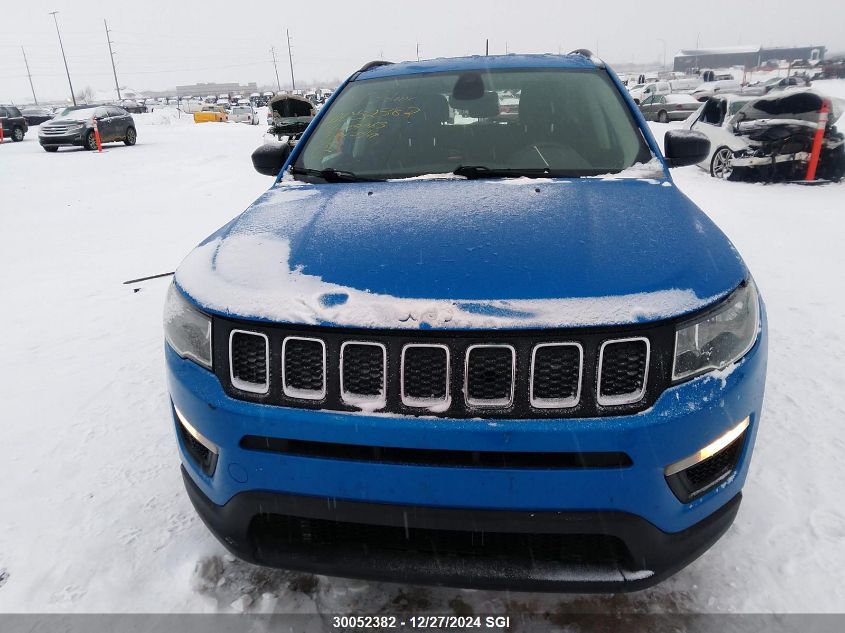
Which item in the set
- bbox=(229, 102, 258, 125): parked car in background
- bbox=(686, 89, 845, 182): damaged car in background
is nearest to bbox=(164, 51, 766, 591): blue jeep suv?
bbox=(686, 89, 845, 182): damaged car in background

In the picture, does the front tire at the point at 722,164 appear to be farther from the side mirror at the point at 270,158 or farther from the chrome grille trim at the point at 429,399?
the chrome grille trim at the point at 429,399

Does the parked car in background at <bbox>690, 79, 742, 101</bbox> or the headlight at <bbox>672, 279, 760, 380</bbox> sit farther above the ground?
the headlight at <bbox>672, 279, 760, 380</bbox>

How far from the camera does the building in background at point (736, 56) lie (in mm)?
116562

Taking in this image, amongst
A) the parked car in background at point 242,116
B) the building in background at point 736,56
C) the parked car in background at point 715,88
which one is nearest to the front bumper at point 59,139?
the parked car in background at point 242,116

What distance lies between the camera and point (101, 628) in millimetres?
1886

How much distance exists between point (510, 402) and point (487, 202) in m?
0.90

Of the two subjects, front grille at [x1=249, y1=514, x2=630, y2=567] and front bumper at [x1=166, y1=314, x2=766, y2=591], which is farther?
front grille at [x1=249, y1=514, x2=630, y2=567]

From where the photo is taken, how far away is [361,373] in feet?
5.07

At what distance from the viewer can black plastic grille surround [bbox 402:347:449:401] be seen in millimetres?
1501

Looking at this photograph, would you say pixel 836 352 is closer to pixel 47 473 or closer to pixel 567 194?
pixel 567 194

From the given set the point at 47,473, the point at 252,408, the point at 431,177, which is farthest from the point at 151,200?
the point at 252,408

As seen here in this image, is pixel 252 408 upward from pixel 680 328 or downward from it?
downward

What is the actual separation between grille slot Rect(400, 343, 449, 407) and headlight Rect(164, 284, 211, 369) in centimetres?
61

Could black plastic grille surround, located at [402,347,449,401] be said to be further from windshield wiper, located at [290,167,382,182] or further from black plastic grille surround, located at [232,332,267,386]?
windshield wiper, located at [290,167,382,182]
